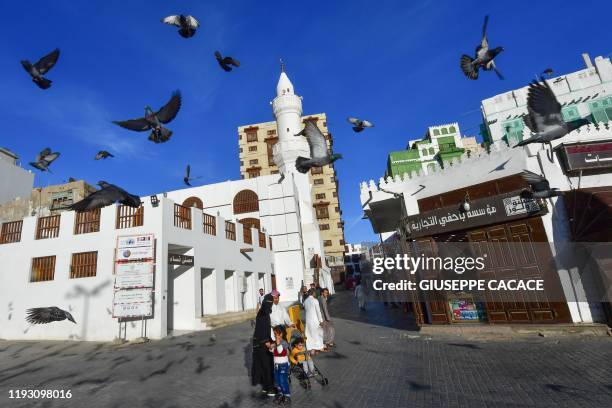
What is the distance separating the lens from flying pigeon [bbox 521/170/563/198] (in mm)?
9572

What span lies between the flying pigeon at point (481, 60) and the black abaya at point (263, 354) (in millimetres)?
8033

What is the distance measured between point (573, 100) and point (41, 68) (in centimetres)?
5386

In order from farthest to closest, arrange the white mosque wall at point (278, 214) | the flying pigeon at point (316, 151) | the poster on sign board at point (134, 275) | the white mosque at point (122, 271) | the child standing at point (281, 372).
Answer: the white mosque wall at point (278, 214) < the white mosque at point (122, 271) < the poster on sign board at point (134, 275) < the flying pigeon at point (316, 151) < the child standing at point (281, 372)

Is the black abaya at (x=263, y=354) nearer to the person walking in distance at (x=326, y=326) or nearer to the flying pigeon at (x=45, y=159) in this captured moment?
the person walking in distance at (x=326, y=326)

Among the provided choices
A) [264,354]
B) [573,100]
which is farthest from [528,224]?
[573,100]

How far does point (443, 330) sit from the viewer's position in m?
11.2

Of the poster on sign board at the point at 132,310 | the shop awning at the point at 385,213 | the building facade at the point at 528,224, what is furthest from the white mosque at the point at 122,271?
the building facade at the point at 528,224

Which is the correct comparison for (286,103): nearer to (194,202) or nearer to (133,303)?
(194,202)

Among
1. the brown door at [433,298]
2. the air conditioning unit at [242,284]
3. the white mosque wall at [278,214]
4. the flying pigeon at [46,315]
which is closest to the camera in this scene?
the flying pigeon at [46,315]

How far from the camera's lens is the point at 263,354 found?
19.5 feet

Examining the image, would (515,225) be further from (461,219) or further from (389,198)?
(389,198)

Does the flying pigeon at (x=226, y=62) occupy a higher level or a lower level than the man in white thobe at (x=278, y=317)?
higher

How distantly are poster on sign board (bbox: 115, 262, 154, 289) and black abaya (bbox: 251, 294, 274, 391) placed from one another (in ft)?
34.4

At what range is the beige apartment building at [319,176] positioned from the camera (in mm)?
54688
